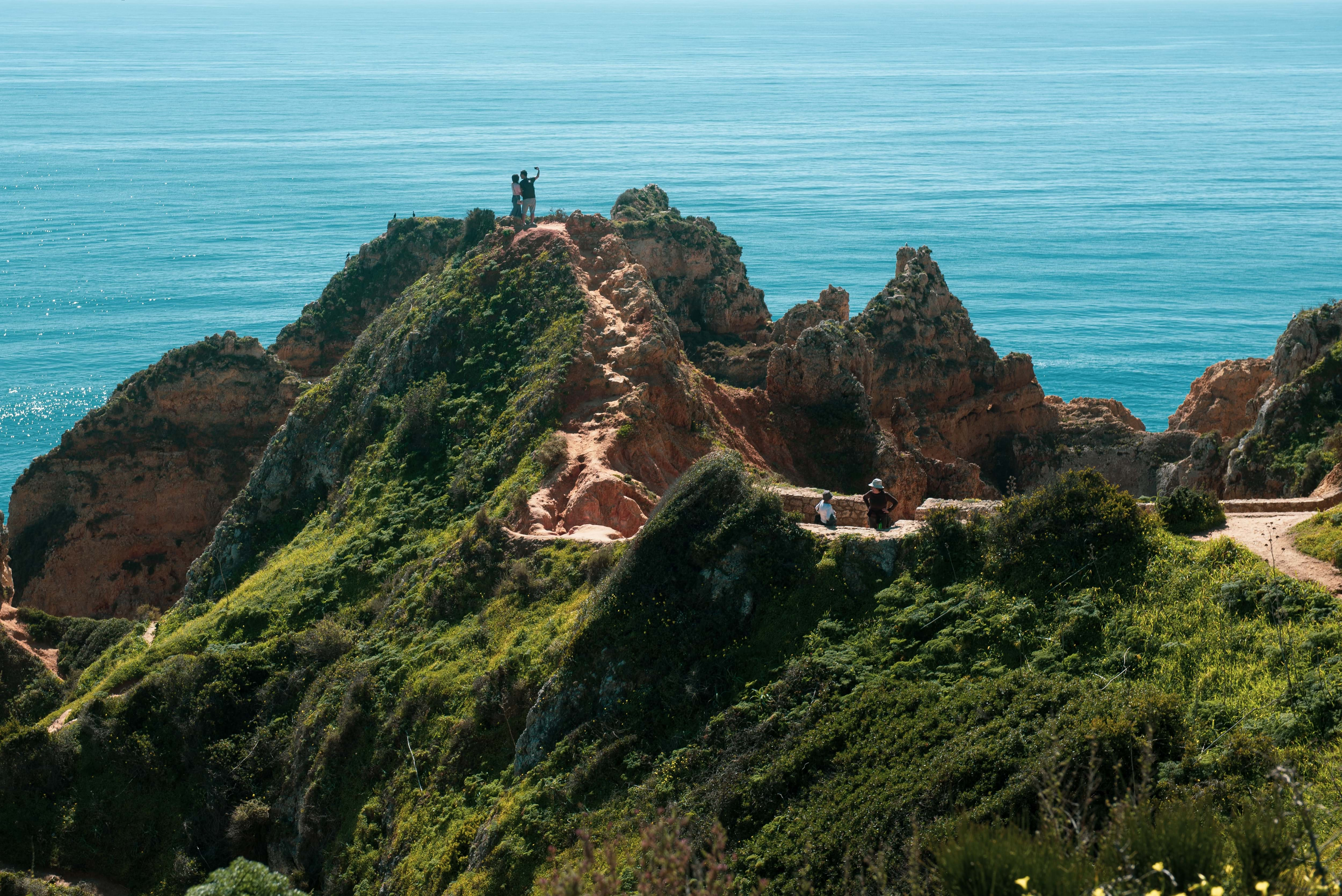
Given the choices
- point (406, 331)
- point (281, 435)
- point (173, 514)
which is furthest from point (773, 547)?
point (173, 514)

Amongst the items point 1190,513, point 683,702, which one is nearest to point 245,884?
point 683,702

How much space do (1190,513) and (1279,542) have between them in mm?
1575

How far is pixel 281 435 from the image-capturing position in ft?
154

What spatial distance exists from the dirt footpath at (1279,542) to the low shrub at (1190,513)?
8.0 inches

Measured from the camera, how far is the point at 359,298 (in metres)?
63.8

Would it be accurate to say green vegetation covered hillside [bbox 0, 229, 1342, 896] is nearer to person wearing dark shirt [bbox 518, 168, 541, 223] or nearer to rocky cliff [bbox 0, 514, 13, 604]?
person wearing dark shirt [bbox 518, 168, 541, 223]

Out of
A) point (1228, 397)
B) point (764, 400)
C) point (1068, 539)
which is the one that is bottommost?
point (1068, 539)

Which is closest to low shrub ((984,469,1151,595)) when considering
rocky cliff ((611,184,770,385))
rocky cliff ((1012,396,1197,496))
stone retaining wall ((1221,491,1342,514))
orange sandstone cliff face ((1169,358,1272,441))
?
stone retaining wall ((1221,491,1342,514))

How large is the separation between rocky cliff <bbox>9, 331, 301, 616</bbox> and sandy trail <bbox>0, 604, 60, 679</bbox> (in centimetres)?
734

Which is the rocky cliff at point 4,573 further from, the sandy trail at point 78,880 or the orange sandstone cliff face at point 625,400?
the sandy trail at point 78,880

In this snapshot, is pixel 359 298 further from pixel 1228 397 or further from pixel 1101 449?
pixel 1228 397

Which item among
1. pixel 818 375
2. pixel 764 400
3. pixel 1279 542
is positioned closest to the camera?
pixel 1279 542

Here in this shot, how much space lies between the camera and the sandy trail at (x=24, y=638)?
41.4 meters

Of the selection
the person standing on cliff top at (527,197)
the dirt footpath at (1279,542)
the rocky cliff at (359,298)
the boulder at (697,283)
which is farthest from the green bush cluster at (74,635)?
the dirt footpath at (1279,542)
